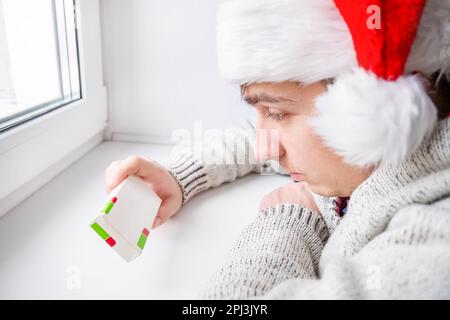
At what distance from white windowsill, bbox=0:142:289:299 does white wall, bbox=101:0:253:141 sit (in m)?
0.23

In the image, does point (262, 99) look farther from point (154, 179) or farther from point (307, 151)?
point (154, 179)

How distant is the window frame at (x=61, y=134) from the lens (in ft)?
1.94

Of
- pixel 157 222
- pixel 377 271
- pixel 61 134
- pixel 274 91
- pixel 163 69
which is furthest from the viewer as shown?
pixel 163 69

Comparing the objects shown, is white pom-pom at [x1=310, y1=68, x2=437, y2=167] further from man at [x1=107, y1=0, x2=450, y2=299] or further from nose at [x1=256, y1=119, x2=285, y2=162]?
nose at [x1=256, y1=119, x2=285, y2=162]

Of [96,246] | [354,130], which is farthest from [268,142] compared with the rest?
[96,246]

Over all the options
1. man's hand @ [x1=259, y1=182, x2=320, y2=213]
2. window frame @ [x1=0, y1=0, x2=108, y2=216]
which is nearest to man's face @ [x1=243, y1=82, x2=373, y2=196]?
man's hand @ [x1=259, y1=182, x2=320, y2=213]

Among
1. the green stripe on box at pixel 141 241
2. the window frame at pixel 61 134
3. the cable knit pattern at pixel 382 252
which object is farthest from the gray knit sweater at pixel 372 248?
the window frame at pixel 61 134

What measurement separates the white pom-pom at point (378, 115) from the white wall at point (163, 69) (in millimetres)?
506

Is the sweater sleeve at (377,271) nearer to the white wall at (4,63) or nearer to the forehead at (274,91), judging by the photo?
the forehead at (274,91)

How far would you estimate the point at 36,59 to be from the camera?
2.39ft

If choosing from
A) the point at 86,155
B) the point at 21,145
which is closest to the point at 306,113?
the point at 21,145

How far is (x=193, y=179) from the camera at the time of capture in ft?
2.24

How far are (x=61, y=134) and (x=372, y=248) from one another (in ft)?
1.85
